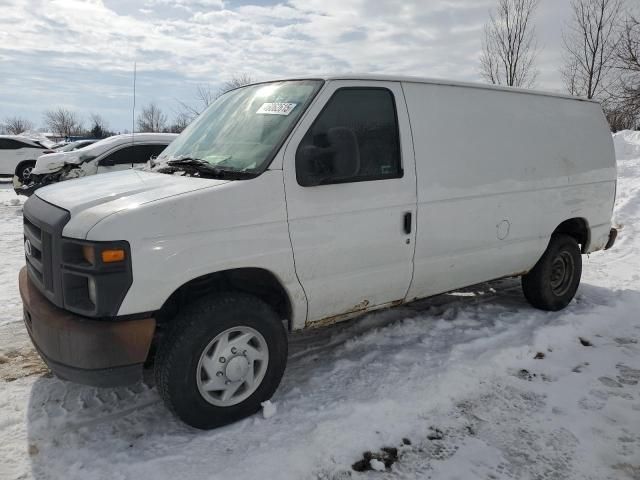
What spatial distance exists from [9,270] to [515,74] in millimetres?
20955

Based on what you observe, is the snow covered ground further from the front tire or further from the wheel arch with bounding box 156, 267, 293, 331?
the wheel arch with bounding box 156, 267, 293, 331

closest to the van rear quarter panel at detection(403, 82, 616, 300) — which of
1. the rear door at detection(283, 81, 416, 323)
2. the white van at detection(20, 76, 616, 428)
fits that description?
the white van at detection(20, 76, 616, 428)

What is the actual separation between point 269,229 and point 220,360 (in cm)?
86

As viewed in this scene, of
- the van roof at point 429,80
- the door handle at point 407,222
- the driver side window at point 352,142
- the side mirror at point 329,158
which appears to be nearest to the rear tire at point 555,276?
the van roof at point 429,80

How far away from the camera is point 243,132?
3578mm

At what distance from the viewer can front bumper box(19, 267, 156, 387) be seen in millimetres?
2729

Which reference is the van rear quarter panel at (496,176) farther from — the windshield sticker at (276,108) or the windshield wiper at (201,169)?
the windshield wiper at (201,169)

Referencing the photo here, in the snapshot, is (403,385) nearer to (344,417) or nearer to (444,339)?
(344,417)

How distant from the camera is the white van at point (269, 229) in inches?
110

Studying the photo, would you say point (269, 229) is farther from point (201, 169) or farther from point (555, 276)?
point (555, 276)

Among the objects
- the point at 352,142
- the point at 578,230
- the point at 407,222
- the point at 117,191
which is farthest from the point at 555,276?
the point at 117,191

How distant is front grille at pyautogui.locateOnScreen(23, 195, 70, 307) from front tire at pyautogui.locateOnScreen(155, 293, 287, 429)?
0.71 meters

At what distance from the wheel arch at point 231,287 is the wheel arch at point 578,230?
3.34m

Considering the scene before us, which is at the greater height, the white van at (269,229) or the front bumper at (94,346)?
the white van at (269,229)
